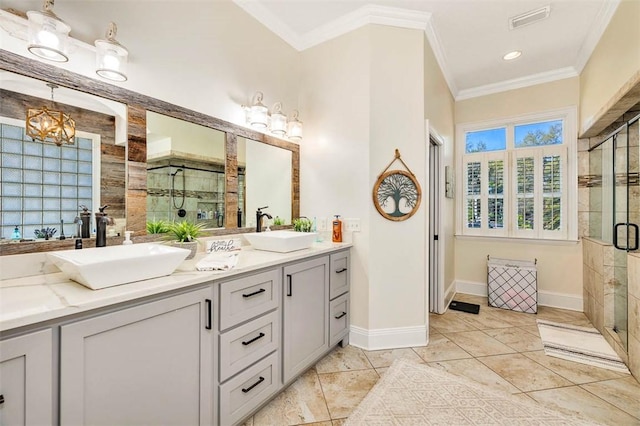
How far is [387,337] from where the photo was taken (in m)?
2.49

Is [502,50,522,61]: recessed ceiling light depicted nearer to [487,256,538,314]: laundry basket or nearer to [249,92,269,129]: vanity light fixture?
[487,256,538,314]: laundry basket

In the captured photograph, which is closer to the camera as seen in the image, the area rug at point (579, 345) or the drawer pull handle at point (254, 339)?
the drawer pull handle at point (254, 339)

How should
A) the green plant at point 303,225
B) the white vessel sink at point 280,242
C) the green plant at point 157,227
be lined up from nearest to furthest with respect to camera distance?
1. the green plant at point 157,227
2. the white vessel sink at point 280,242
3. the green plant at point 303,225

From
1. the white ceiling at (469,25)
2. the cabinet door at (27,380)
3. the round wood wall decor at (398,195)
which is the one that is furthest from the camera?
the round wood wall decor at (398,195)

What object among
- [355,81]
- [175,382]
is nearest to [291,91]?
[355,81]

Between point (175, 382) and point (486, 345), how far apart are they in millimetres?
2541

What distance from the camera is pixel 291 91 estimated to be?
2846mm

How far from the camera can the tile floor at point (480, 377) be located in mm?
1715

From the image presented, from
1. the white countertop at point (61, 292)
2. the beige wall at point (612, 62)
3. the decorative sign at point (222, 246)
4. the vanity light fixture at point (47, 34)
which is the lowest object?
the white countertop at point (61, 292)

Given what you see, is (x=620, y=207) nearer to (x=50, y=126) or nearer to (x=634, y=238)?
(x=634, y=238)

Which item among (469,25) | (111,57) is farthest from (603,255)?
(111,57)

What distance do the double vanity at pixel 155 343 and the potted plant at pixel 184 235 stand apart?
128 millimetres

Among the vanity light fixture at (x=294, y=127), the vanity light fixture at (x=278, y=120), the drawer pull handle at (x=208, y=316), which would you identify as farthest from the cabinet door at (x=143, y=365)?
the vanity light fixture at (x=294, y=127)

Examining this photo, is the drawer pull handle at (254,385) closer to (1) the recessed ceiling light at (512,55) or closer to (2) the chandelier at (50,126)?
(2) the chandelier at (50,126)
